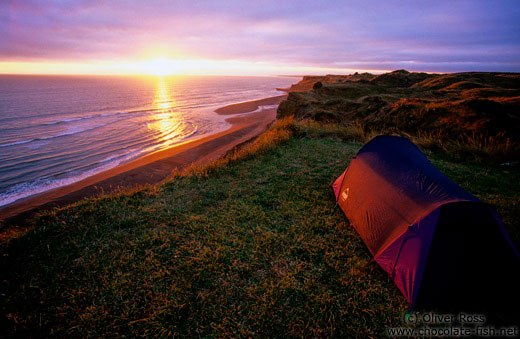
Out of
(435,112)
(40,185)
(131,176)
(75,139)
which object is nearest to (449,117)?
(435,112)

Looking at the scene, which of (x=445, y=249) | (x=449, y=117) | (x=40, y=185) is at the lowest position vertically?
(x=40, y=185)

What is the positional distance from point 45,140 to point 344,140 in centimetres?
2695

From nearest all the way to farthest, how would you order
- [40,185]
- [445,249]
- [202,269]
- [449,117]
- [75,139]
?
[445,249]
[202,269]
[449,117]
[40,185]
[75,139]

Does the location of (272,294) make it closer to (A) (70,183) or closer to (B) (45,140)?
(A) (70,183)

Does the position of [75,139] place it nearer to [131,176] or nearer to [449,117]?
[131,176]

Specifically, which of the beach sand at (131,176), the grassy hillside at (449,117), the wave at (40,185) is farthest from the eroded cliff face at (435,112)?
the wave at (40,185)

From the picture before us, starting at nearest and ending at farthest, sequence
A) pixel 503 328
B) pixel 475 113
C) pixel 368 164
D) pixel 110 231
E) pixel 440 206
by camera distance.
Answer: pixel 503 328
pixel 440 206
pixel 110 231
pixel 368 164
pixel 475 113

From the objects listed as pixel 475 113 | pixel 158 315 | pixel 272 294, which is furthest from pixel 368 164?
pixel 475 113

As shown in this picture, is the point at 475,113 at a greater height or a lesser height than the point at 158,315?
greater

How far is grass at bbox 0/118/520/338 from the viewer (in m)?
3.10

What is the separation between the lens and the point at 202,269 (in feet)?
12.9

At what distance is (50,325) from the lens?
3045 millimetres

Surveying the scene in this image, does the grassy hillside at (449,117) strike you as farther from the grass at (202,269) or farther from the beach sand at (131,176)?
the beach sand at (131,176)

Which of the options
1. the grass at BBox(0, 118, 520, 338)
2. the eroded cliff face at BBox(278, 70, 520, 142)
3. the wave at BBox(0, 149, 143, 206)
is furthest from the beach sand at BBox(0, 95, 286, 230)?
the eroded cliff face at BBox(278, 70, 520, 142)
